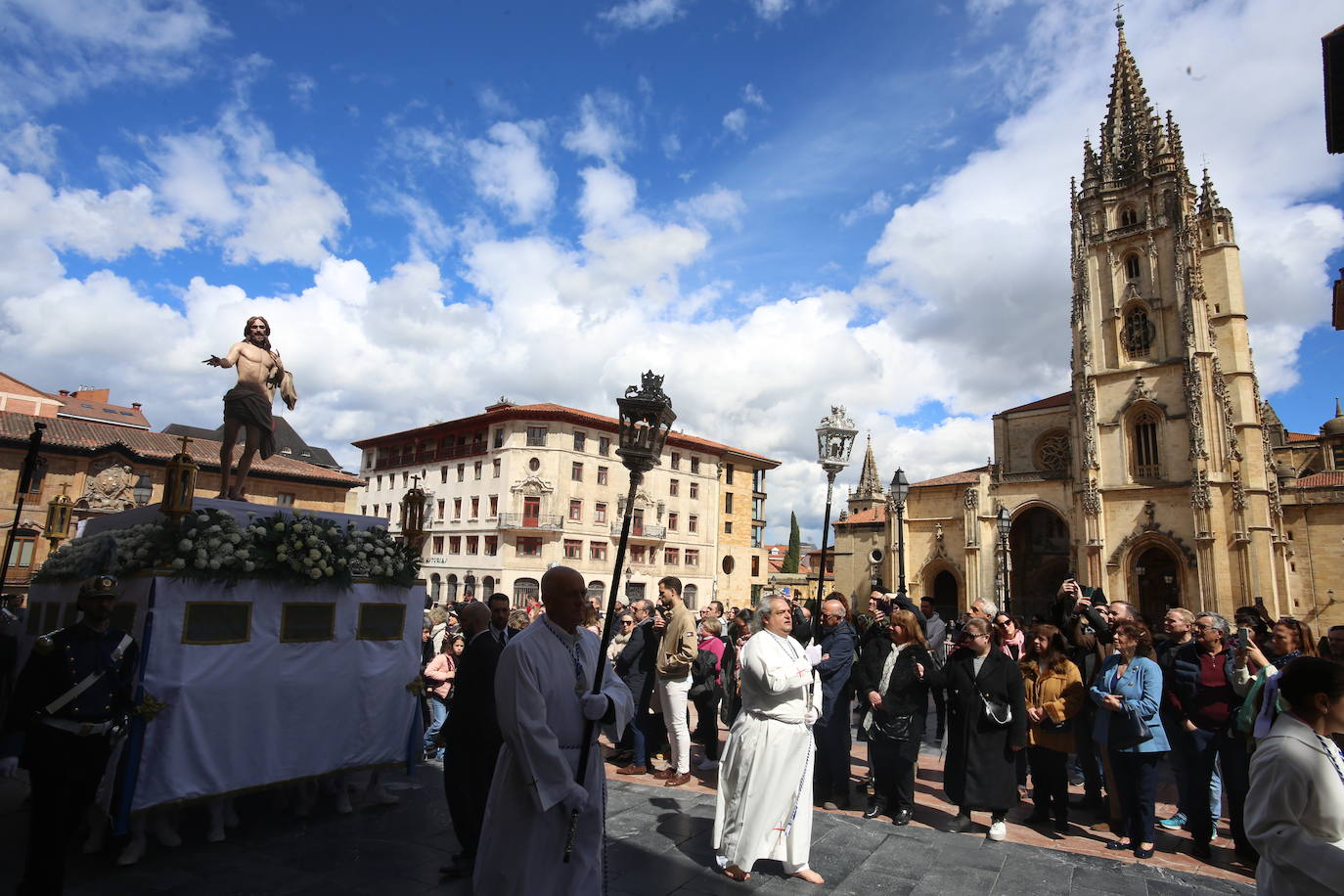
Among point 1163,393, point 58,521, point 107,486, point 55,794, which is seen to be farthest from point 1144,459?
point 107,486

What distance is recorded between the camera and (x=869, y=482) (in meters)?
56.1

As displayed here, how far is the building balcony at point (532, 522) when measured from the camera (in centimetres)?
4181

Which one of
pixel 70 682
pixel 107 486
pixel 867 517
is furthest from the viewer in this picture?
pixel 867 517

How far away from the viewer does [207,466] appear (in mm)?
32188

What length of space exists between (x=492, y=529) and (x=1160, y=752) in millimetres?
39830

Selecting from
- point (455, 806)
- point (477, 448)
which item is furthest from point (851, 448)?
point (477, 448)

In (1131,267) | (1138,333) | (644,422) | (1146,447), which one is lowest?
(644,422)

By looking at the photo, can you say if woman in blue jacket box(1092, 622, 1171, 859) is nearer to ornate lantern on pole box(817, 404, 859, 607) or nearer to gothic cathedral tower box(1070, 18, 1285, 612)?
ornate lantern on pole box(817, 404, 859, 607)

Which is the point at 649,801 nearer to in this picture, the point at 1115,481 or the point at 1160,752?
the point at 1160,752

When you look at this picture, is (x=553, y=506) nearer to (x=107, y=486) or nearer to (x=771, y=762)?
(x=107, y=486)

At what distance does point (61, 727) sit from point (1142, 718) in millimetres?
7512

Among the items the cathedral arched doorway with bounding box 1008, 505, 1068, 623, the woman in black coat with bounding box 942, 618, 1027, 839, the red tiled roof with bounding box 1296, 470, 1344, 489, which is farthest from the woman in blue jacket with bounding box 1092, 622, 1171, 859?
the red tiled roof with bounding box 1296, 470, 1344, 489

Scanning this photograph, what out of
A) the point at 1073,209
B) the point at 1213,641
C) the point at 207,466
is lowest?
the point at 1213,641

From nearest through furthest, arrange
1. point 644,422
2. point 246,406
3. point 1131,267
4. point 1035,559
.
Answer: point 644,422, point 246,406, point 1131,267, point 1035,559
